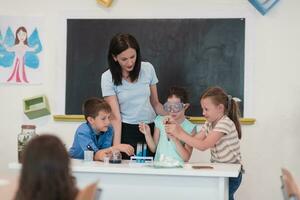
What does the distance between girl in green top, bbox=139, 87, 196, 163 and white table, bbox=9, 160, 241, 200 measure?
44cm

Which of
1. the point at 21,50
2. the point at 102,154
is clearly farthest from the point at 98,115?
the point at 21,50

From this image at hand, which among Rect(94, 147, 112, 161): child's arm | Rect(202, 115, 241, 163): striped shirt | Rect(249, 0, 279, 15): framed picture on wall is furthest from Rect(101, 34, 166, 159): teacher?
Rect(249, 0, 279, 15): framed picture on wall

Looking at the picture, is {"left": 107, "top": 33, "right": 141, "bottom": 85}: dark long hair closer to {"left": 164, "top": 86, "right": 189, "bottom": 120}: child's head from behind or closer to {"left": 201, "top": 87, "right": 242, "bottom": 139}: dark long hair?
{"left": 164, "top": 86, "right": 189, "bottom": 120}: child's head from behind

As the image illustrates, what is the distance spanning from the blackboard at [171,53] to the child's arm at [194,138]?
103 centimetres

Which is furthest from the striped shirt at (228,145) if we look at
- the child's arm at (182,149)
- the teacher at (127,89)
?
the teacher at (127,89)

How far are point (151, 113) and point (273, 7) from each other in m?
1.28

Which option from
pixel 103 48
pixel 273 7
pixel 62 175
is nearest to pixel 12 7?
pixel 103 48

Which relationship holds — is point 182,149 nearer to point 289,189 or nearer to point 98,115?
point 98,115

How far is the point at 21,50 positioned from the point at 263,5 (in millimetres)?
1953

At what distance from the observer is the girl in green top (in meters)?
3.13

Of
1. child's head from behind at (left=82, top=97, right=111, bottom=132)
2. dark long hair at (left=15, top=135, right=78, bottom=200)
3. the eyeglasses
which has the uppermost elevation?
the eyeglasses

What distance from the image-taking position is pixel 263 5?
3857mm

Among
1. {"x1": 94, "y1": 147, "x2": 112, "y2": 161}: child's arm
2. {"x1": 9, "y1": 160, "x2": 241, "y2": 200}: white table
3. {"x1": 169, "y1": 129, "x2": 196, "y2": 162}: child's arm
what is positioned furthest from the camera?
{"x1": 169, "y1": 129, "x2": 196, "y2": 162}: child's arm

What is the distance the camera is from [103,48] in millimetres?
4098
